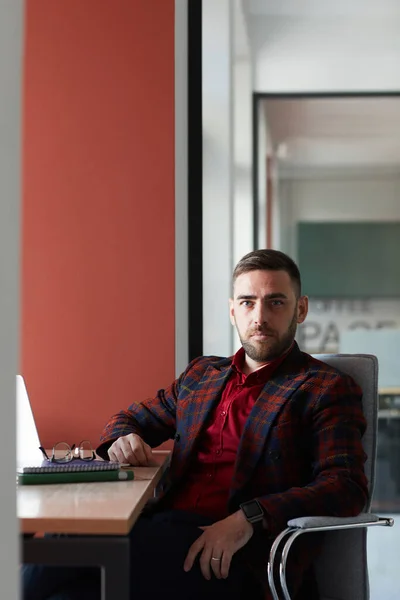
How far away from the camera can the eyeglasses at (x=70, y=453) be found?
223 cm

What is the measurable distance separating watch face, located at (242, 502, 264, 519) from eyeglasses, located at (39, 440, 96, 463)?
1.47 feet

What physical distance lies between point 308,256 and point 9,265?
12.8ft

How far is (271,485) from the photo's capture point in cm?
216

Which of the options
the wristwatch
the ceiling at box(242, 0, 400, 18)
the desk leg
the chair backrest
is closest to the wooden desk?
the desk leg

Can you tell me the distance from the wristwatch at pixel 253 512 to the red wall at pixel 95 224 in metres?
0.98

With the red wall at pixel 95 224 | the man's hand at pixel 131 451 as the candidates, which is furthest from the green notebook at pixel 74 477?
the red wall at pixel 95 224

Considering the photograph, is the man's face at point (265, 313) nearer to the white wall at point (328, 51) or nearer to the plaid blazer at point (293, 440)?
the plaid blazer at point (293, 440)

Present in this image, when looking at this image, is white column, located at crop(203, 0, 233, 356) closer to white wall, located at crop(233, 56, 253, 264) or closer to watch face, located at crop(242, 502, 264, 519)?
white wall, located at crop(233, 56, 253, 264)

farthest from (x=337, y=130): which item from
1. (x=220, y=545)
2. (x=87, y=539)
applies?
(x=87, y=539)

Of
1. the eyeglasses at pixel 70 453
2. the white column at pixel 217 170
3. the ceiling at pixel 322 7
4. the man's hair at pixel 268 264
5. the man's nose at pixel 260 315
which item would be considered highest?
the ceiling at pixel 322 7

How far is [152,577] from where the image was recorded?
193cm

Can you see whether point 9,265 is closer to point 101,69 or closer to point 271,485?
point 271,485

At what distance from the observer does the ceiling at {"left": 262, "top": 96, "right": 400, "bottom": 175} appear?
4602 millimetres

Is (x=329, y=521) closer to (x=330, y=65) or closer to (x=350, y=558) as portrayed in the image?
(x=350, y=558)
